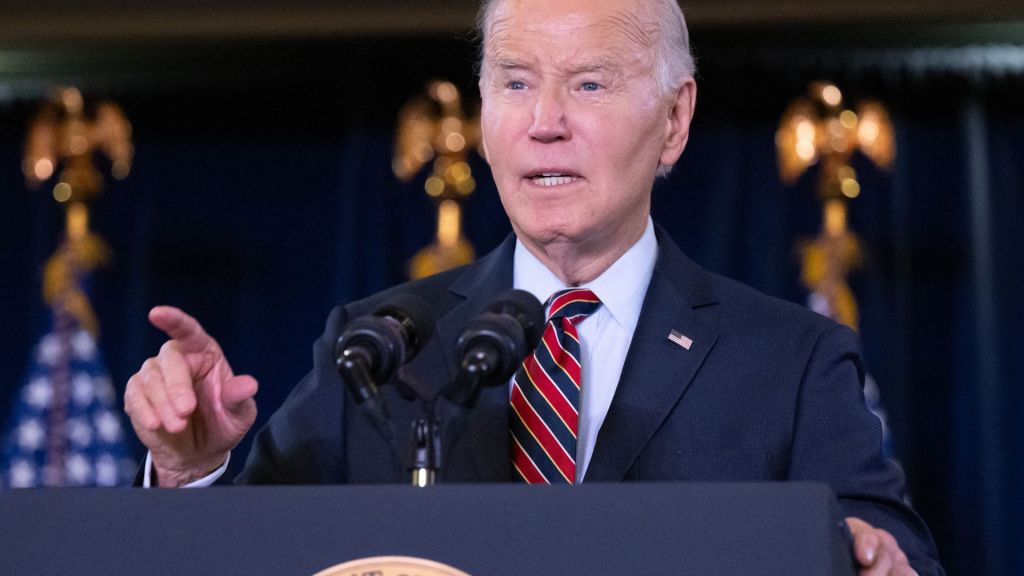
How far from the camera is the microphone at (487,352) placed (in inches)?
53.7

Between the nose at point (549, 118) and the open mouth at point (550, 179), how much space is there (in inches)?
1.7

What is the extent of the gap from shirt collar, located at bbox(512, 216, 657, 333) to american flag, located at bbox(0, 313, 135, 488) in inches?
132

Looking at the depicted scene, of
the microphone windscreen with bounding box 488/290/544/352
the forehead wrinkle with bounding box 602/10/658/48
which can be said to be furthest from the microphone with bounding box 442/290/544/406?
the forehead wrinkle with bounding box 602/10/658/48

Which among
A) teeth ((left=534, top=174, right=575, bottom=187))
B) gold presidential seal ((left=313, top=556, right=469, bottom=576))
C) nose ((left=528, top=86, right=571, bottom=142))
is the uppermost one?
nose ((left=528, top=86, right=571, bottom=142))

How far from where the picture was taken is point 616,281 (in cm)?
198

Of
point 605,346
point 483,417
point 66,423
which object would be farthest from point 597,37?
point 66,423

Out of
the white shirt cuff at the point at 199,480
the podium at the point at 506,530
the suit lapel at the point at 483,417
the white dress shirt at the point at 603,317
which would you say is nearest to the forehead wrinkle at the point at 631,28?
the white dress shirt at the point at 603,317

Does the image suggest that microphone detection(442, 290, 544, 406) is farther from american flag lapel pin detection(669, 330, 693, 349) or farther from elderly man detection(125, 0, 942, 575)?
american flag lapel pin detection(669, 330, 693, 349)

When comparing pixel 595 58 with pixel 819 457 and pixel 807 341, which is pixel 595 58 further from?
pixel 819 457

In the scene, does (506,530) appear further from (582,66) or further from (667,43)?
(667,43)

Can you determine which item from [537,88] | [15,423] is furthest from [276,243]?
[537,88]

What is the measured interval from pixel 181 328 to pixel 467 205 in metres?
4.23

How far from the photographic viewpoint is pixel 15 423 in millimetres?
5211

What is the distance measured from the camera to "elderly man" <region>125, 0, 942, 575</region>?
179 centimetres
